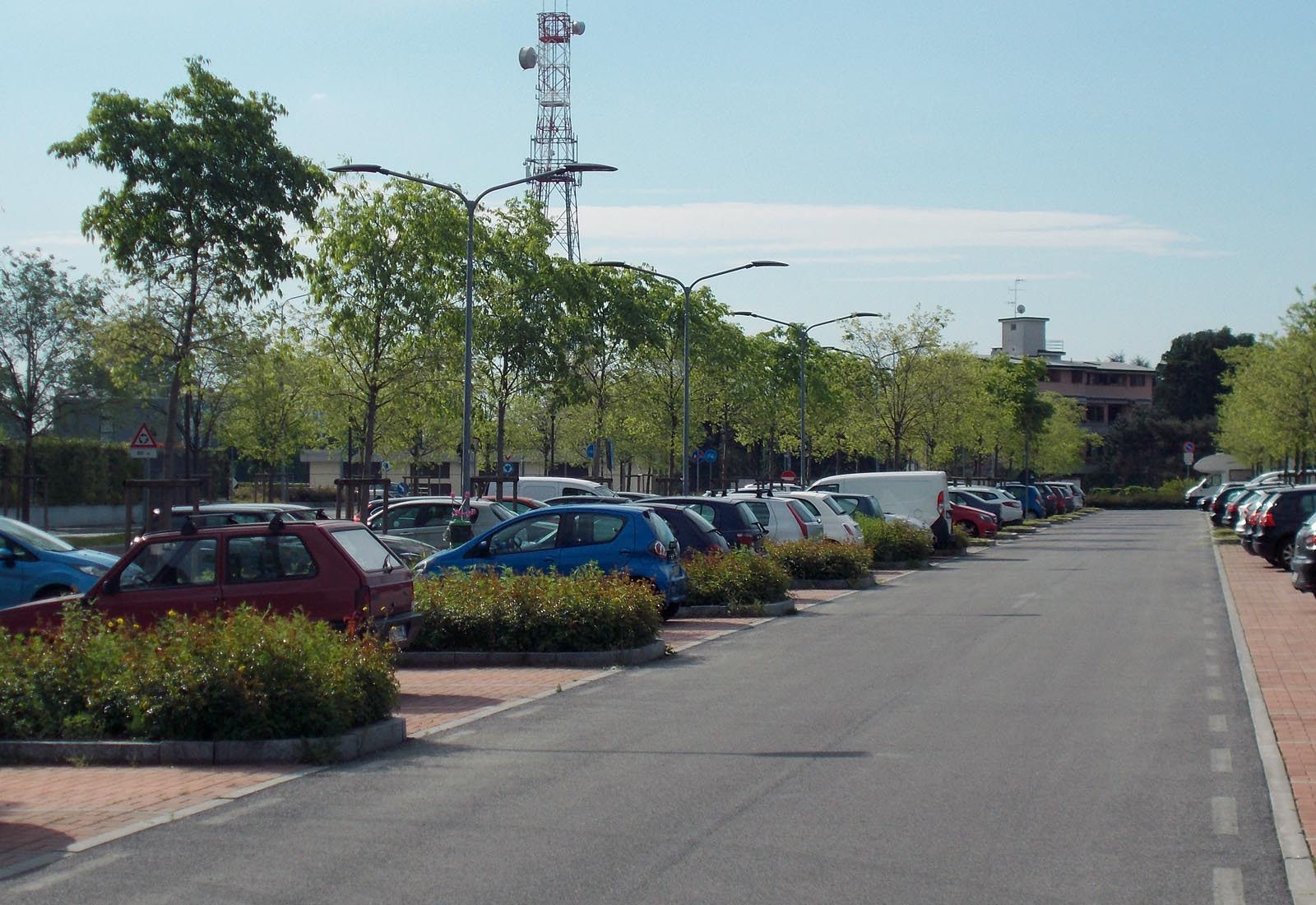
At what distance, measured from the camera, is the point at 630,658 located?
14719 mm

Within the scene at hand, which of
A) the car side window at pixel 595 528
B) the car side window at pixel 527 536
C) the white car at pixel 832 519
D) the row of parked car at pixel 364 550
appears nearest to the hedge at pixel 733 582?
the row of parked car at pixel 364 550

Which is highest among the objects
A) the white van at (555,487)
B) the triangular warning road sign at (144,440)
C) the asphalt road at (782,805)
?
the triangular warning road sign at (144,440)

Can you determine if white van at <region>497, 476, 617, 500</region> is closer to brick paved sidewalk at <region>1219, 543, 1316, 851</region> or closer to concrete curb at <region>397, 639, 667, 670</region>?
brick paved sidewalk at <region>1219, 543, 1316, 851</region>

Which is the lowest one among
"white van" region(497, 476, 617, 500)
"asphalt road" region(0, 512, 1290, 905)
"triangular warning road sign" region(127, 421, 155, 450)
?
"asphalt road" region(0, 512, 1290, 905)

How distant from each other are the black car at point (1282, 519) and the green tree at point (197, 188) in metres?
18.8

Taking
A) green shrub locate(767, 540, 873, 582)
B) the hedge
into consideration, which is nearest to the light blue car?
the hedge

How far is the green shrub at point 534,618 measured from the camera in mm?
14773

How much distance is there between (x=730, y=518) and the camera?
23.5 m

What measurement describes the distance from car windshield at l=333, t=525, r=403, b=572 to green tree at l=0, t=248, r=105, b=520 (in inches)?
1110

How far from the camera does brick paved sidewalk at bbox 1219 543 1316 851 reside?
9.09 metres

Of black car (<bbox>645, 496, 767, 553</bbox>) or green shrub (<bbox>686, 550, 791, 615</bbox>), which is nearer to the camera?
green shrub (<bbox>686, 550, 791, 615</bbox>)

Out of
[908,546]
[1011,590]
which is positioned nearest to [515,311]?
[908,546]

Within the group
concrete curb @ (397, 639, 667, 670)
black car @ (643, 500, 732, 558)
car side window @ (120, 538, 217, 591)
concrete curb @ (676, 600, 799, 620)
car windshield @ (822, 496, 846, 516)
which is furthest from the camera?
car windshield @ (822, 496, 846, 516)

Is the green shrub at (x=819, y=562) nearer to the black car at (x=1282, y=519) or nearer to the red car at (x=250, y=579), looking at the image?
the black car at (x=1282, y=519)
